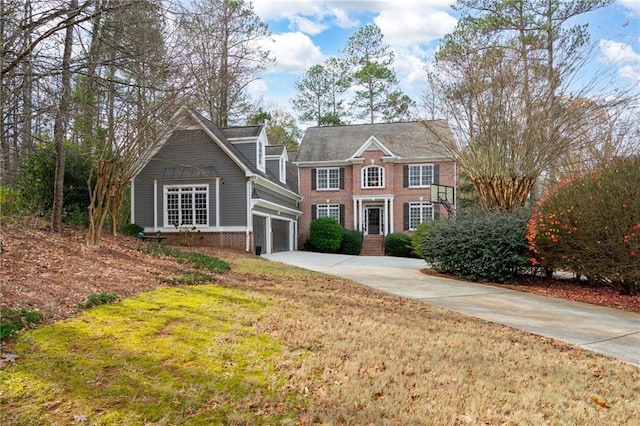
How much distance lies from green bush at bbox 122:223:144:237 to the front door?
45.2 feet

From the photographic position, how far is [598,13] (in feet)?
59.9

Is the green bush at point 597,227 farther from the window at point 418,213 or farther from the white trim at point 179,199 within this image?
the window at point 418,213

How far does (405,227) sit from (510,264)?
45.1 ft

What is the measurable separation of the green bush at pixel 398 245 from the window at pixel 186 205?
10.0 m

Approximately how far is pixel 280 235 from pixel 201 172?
6.31 m

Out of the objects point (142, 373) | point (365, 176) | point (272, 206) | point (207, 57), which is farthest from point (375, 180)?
point (142, 373)

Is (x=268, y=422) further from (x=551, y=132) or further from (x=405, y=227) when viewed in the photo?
(x=405, y=227)

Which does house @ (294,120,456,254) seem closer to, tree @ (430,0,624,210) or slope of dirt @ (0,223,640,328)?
tree @ (430,0,624,210)

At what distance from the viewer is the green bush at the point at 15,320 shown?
3593mm

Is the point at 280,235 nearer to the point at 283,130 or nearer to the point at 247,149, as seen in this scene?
the point at 247,149

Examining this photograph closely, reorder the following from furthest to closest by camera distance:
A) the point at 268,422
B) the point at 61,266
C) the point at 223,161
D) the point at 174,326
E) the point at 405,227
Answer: the point at 405,227, the point at 223,161, the point at 61,266, the point at 174,326, the point at 268,422

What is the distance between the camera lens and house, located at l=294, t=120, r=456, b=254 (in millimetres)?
24672

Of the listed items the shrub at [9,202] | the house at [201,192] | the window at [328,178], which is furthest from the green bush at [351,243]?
the shrub at [9,202]

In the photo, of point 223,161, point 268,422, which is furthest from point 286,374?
point 223,161
